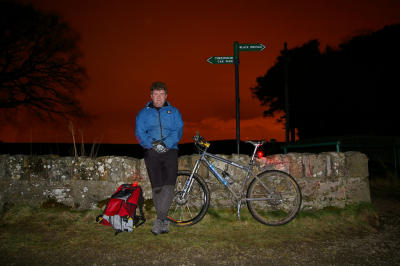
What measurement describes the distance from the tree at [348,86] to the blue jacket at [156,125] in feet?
50.7

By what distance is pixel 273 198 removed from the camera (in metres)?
4.11

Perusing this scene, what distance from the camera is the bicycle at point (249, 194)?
4070 mm

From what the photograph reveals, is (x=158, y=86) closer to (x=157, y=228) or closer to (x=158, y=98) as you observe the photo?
(x=158, y=98)

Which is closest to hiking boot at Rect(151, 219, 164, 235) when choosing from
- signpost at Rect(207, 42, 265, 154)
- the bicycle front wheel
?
the bicycle front wheel

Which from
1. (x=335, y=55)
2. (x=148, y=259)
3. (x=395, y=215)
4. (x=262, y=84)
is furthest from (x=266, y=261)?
(x=262, y=84)

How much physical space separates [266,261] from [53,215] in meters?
3.17

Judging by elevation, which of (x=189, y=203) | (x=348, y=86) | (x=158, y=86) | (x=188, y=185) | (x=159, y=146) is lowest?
(x=189, y=203)

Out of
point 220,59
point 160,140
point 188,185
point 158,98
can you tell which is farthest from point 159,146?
point 220,59

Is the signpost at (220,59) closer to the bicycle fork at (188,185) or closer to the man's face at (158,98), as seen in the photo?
the man's face at (158,98)

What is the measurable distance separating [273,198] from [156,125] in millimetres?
1923

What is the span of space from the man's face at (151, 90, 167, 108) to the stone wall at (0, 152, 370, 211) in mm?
953

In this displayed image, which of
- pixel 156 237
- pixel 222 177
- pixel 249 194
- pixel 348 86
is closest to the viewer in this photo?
pixel 156 237

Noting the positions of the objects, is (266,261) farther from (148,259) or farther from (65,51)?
(65,51)

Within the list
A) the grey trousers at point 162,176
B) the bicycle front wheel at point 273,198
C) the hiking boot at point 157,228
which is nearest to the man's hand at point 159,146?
the grey trousers at point 162,176
